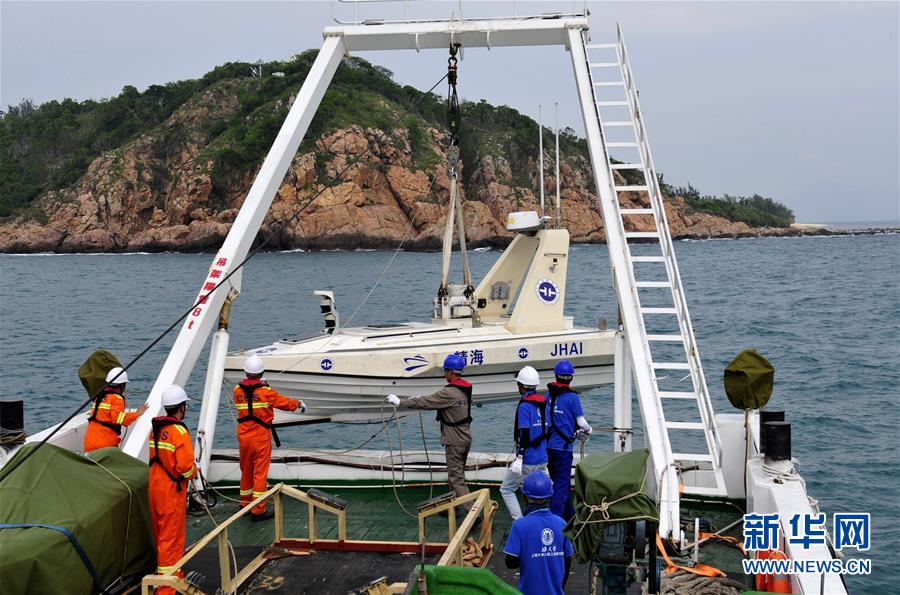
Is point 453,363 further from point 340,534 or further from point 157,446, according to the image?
point 157,446

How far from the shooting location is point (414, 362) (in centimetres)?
1317

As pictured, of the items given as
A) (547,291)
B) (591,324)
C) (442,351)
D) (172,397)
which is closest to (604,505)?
(172,397)

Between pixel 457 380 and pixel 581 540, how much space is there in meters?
2.85

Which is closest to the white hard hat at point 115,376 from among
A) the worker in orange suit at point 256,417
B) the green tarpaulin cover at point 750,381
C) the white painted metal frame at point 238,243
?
the white painted metal frame at point 238,243

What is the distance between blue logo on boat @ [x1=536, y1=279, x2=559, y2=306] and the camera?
556 inches

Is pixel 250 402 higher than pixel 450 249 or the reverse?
the reverse

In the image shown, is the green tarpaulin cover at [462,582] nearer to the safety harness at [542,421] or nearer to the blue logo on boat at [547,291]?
the safety harness at [542,421]

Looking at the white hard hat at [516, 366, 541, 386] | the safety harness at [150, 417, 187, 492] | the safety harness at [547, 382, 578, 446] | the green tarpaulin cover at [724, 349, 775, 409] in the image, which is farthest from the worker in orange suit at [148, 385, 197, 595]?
the green tarpaulin cover at [724, 349, 775, 409]

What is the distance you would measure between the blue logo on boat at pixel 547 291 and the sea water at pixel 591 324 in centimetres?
454

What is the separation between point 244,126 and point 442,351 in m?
94.7

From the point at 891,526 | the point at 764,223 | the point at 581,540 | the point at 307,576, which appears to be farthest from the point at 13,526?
the point at 764,223

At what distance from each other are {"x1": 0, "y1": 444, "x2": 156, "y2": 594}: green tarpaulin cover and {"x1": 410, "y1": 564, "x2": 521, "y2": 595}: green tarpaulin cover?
2.57m

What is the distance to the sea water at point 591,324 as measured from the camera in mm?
17766

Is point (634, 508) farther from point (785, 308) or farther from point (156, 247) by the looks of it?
point (156, 247)
